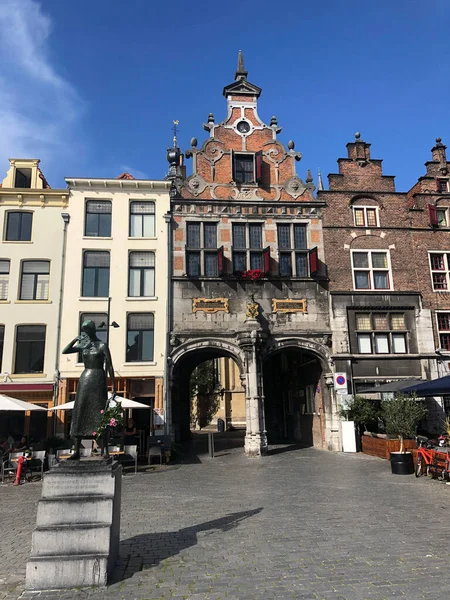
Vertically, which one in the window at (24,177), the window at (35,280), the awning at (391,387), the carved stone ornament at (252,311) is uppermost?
the window at (24,177)

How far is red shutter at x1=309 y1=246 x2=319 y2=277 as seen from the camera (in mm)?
22364

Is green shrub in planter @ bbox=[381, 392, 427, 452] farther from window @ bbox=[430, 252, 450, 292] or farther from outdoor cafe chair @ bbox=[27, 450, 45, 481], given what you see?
outdoor cafe chair @ bbox=[27, 450, 45, 481]

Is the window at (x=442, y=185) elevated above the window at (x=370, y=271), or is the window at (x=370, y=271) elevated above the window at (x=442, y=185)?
the window at (x=442, y=185)

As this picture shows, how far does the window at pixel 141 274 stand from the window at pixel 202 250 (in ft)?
5.87

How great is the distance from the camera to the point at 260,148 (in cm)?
2423

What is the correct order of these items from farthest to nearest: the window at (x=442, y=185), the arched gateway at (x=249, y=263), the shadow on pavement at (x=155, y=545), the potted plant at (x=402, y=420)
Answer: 1. the window at (x=442, y=185)
2. the arched gateway at (x=249, y=263)
3. the potted plant at (x=402, y=420)
4. the shadow on pavement at (x=155, y=545)

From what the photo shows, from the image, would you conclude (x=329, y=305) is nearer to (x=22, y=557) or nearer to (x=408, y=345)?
(x=408, y=345)

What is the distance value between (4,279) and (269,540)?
18823 mm

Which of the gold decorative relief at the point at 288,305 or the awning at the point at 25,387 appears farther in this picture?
the gold decorative relief at the point at 288,305

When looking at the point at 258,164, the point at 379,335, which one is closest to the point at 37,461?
the point at 379,335

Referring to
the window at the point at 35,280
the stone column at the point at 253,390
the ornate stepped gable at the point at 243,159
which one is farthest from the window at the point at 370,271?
the window at the point at 35,280

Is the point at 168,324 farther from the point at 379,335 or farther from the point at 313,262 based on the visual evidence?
the point at 379,335

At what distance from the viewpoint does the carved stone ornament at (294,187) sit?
934 inches

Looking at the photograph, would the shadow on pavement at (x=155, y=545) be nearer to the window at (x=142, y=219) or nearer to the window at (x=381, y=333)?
the window at (x=381, y=333)
